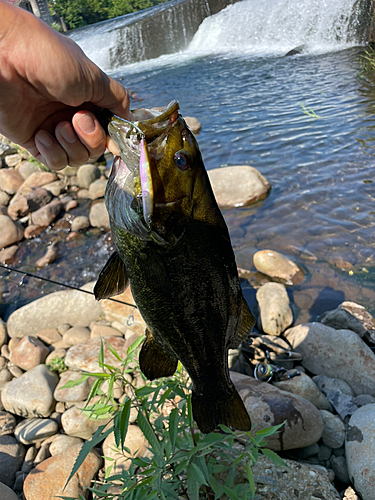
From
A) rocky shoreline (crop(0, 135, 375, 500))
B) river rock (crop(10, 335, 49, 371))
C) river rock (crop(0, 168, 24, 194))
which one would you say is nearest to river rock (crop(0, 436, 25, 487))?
rocky shoreline (crop(0, 135, 375, 500))

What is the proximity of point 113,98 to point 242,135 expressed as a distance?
10279 millimetres

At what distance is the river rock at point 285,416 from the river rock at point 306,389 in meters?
0.41

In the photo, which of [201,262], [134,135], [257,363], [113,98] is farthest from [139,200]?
[257,363]

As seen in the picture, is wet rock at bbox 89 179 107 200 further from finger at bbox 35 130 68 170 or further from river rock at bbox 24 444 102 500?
finger at bbox 35 130 68 170

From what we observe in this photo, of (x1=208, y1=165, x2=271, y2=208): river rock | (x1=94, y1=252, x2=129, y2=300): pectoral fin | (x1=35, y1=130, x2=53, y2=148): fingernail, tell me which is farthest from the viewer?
(x1=208, y1=165, x2=271, y2=208): river rock

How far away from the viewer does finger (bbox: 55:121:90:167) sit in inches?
92.7

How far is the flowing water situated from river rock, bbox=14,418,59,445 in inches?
135

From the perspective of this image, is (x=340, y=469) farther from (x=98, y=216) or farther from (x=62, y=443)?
(x=98, y=216)

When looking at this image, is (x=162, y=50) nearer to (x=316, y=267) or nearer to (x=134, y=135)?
(x=316, y=267)

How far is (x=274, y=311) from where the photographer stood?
18.2 feet

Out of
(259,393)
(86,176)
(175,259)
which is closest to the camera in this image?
(175,259)

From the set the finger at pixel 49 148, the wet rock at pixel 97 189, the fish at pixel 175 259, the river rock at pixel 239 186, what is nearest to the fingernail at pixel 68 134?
the finger at pixel 49 148

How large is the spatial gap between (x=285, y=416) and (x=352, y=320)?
234cm

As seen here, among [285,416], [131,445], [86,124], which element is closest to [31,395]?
[131,445]
